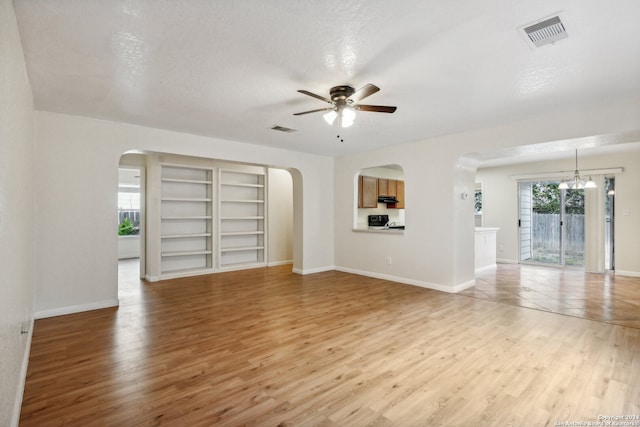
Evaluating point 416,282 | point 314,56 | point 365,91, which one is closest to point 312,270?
point 416,282

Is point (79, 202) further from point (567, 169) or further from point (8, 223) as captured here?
point (567, 169)

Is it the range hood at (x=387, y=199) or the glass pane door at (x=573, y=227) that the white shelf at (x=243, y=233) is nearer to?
the range hood at (x=387, y=199)

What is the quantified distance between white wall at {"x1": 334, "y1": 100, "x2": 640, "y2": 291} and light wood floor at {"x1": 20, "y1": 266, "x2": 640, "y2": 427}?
3.51 feet

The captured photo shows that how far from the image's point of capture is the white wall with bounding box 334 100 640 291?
3748 mm

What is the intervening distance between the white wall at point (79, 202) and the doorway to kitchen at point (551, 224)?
8088 mm

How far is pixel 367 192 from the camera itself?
26.0ft

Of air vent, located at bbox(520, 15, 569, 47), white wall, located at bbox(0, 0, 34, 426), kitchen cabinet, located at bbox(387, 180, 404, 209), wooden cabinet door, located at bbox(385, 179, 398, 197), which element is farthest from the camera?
kitchen cabinet, located at bbox(387, 180, 404, 209)

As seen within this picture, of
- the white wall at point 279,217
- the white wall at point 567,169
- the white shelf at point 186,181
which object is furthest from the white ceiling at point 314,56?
the white wall at point 567,169

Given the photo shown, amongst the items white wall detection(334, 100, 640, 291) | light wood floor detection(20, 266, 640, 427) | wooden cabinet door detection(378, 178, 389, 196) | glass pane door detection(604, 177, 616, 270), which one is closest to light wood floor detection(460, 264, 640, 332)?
light wood floor detection(20, 266, 640, 427)

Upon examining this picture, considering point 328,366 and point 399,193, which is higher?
point 399,193

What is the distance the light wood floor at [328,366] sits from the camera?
1.96 m

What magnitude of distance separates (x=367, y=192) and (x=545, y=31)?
5867mm

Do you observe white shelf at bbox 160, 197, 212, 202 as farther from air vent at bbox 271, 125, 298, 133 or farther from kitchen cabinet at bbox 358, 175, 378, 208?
kitchen cabinet at bbox 358, 175, 378, 208

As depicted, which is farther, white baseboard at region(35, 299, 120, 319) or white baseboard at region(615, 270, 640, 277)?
white baseboard at region(615, 270, 640, 277)
